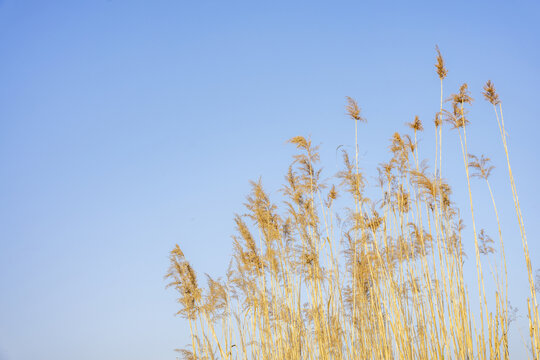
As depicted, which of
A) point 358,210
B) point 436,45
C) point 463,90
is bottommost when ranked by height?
point 358,210

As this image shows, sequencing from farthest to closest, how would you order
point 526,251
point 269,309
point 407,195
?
point 269,309, point 407,195, point 526,251

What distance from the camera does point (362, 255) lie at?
4938mm

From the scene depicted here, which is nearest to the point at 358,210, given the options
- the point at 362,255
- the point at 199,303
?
the point at 362,255

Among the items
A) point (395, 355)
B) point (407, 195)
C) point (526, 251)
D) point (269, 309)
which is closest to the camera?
point (526, 251)

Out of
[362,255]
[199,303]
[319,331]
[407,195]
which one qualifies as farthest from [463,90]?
[199,303]

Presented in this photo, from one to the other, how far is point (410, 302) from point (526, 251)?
102 centimetres

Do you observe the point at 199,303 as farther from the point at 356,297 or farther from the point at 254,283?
the point at 356,297

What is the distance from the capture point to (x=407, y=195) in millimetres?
4730

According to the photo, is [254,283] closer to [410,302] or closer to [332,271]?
[332,271]

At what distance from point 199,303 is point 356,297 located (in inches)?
61.8

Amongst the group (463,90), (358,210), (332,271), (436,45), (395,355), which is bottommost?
(395,355)

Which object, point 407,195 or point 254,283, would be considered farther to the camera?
point 254,283

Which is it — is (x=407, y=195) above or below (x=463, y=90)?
below

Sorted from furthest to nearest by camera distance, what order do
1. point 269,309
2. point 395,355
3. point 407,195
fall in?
point 269,309, point 407,195, point 395,355
